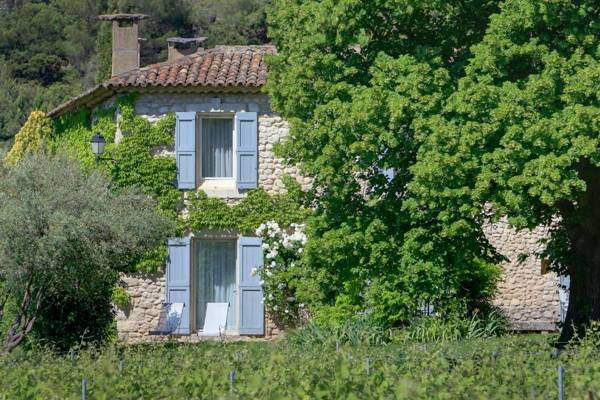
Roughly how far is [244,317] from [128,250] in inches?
184

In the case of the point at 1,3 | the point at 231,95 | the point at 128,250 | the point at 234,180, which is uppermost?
the point at 1,3

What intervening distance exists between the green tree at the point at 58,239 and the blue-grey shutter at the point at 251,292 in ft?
10.8

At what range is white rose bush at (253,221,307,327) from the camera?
68.1 feet

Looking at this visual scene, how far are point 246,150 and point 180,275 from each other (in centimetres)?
256

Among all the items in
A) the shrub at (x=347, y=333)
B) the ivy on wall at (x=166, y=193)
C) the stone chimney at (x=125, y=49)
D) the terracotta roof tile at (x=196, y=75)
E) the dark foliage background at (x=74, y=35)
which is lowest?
the shrub at (x=347, y=333)

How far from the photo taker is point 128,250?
17.0 meters

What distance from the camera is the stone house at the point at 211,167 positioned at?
2116cm

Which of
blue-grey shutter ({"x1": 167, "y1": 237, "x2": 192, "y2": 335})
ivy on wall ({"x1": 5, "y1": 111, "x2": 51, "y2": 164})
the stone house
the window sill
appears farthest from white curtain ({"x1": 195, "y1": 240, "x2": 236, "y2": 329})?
ivy on wall ({"x1": 5, "y1": 111, "x2": 51, "y2": 164})

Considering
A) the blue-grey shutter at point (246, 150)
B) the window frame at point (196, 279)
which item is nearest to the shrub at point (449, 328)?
the window frame at point (196, 279)

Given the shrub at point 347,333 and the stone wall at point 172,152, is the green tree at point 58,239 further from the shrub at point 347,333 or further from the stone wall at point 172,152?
the stone wall at point 172,152

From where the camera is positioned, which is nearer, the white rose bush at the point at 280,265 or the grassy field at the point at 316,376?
the grassy field at the point at 316,376

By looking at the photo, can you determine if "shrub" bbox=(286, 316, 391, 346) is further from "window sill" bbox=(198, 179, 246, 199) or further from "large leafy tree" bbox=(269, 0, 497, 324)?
"window sill" bbox=(198, 179, 246, 199)

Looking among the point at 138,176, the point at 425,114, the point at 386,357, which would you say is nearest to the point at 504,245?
the point at 138,176

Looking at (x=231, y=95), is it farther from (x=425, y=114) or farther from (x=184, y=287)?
(x=425, y=114)
